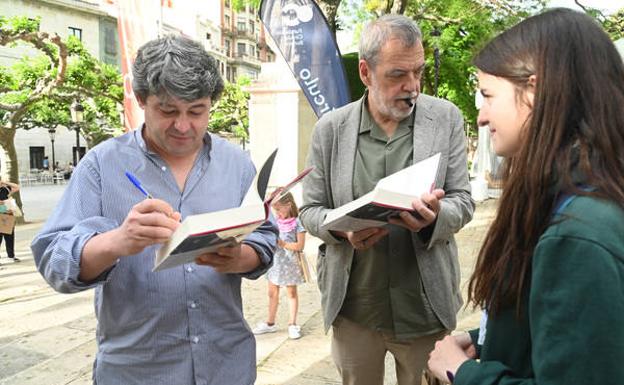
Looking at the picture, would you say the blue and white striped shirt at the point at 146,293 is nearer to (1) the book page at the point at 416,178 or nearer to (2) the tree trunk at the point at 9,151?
(1) the book page at the point at 416,178

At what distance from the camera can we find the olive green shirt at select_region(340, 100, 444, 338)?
84.9 inches

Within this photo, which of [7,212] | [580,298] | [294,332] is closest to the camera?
[580,298]

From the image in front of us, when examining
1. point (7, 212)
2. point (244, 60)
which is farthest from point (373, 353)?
point (244, 60)

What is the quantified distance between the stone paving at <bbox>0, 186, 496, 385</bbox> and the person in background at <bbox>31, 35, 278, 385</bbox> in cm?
162

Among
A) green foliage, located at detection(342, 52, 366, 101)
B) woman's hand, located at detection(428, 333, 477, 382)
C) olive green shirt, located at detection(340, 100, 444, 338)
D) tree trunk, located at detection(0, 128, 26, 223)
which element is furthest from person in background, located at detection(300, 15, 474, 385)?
tree trunk, located at detection(0, 128, 26, 223)

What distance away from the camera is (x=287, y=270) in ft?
16.1

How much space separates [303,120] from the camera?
10.7 meters

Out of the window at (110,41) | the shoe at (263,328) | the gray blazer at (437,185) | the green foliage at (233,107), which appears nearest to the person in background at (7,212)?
the shoe at (263,328)

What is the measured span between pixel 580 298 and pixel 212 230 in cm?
80

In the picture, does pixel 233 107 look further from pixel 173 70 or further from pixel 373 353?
pixel 173 70

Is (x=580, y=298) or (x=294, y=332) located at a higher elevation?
(x=580, y=298)

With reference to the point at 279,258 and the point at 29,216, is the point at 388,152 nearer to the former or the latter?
the point at 279,258

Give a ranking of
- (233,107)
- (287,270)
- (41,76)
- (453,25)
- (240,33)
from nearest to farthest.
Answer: (287,270) < (41,76) < (453,25) < (233,107) < (240,33)

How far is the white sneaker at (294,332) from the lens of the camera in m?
4.62
